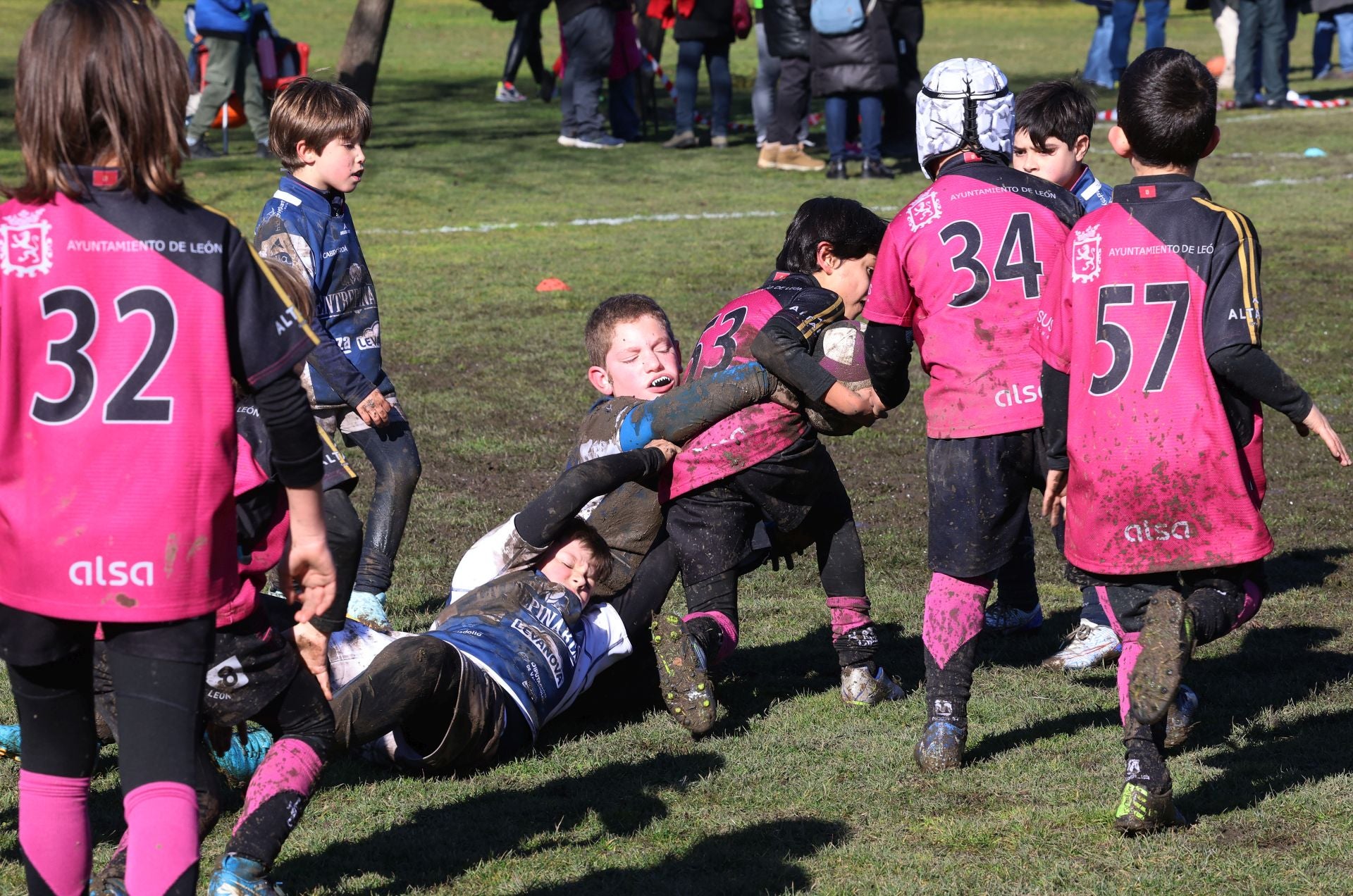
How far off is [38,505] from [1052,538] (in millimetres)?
4802

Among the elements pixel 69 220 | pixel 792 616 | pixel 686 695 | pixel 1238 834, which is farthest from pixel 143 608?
pixel 792 616

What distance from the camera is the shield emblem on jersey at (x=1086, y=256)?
3.71 metres

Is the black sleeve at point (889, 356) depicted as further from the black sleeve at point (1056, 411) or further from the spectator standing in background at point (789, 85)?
the spectator standing in background at point (789, 85)

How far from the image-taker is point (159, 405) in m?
2.61

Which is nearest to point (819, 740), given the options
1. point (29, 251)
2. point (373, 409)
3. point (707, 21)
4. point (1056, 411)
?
point (1056, 411)

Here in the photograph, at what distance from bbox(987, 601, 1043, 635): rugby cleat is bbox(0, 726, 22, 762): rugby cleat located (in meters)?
3.18

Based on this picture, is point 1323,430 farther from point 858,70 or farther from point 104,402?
point 858,70

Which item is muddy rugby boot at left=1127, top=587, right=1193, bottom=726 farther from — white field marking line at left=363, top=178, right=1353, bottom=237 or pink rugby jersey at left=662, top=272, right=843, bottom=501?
white field marking line at left=363, top=178, right=1353, bottom=237

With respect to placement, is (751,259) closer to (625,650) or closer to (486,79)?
(625,650)

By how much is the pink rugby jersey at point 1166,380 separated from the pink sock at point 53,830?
93.8 inches

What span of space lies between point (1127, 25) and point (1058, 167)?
18.0m

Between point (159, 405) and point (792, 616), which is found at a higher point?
point (159, 405)

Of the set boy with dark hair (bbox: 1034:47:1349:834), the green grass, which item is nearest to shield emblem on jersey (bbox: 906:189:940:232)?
boy with dark hair (bbox: 1034:47:1349:834)

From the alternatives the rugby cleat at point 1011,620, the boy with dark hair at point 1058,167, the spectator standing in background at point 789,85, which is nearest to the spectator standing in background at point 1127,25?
the spectator standing in background at point 789,85
